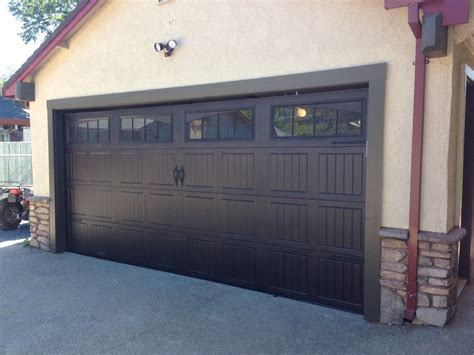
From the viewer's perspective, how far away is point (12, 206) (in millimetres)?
9977

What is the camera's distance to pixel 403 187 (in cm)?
435

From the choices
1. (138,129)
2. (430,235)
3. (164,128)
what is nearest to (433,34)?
(430,235)

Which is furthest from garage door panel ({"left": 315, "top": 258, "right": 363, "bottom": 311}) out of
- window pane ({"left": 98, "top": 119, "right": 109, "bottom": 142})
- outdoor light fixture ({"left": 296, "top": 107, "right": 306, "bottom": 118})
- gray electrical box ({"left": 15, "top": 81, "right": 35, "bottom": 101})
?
gray electrical box ({"left": 15, "top": 81, "right": 35, "bottom": 101})

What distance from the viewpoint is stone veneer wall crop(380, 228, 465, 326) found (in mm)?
4184

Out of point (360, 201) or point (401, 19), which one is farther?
point (360, 201)

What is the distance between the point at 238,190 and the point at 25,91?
176 inches

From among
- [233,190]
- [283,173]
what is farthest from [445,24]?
[233,190]

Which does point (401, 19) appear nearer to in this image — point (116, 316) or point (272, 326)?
point (272, 326)

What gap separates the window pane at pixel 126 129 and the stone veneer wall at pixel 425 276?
4064mm

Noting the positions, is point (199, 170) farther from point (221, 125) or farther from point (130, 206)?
point (130, 206)

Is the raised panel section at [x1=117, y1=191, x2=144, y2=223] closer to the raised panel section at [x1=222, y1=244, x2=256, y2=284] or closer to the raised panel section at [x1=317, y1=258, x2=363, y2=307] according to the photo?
the raised panel section at [x1=222, y1=244, x2=256, y2=284]

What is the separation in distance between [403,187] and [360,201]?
1.64ft

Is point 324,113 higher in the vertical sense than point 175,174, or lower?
higher

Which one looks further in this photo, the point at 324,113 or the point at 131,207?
the point at 131,207
